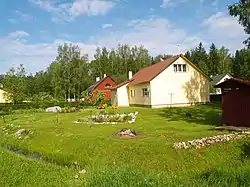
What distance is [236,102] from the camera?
64.6ft

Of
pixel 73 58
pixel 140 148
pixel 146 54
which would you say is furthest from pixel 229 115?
pixel 146 54

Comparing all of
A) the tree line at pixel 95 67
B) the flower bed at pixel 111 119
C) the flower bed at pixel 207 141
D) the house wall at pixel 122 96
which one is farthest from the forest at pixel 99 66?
the flower bed at pixel 207 141

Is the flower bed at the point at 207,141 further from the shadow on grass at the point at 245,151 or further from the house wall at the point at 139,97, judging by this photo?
the house wall at the point at 139,97

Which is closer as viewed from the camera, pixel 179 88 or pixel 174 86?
pixel 174 86

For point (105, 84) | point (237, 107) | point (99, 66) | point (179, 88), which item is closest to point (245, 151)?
point (237, 107)

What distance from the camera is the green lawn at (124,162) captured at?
7.98 meters

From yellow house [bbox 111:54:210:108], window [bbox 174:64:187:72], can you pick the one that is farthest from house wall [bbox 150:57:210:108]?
window [bbox 174:64:187:72]

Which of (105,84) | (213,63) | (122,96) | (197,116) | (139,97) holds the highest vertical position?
(213,63)

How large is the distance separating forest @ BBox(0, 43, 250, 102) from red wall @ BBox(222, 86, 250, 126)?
137 ft

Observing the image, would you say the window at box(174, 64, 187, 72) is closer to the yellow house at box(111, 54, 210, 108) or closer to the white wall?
the yellow house at box(111, 54, 210, 108)

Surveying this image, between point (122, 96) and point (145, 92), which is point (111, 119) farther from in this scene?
point (122, 96)

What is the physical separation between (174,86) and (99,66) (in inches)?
2032

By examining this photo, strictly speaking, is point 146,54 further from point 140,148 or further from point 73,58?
point 140,148

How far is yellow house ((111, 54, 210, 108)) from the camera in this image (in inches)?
1465
